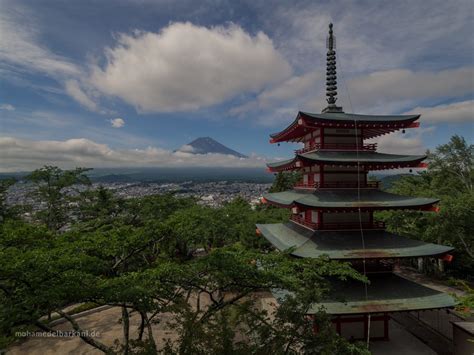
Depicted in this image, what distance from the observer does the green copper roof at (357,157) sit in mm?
13873

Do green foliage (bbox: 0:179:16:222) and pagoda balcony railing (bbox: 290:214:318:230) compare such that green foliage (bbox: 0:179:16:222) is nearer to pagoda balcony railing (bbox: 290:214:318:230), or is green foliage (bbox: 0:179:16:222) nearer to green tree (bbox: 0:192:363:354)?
green tree (bbox: 0:192:363:354)

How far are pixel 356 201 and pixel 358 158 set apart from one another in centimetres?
231

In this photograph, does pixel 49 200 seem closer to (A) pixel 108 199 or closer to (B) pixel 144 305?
(A) pixel 108 199

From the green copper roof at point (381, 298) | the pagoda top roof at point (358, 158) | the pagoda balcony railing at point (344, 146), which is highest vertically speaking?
the pagoda balcony railing at point (344, 146)

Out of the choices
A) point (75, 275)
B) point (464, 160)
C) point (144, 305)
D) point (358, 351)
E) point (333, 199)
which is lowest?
point (358, 351)

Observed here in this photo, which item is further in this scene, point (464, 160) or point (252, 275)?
point (464, 160)

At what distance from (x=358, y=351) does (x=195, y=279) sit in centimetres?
582

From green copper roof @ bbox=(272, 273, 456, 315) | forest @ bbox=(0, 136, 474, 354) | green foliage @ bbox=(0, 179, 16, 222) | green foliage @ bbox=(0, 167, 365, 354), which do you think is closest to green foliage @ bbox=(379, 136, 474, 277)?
green copper roof @ bbox=(272, 273, 456, 315)

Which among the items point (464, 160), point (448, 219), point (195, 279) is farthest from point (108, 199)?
point (464, 160)

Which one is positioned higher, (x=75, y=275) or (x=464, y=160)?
(x=464, y=160)

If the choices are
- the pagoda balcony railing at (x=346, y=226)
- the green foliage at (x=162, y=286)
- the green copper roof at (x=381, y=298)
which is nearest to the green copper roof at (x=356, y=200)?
the pagoda balcony railing at (x=346, y=226)

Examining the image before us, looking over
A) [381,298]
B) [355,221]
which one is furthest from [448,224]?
[381,298]

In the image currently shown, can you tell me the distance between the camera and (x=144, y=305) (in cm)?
821

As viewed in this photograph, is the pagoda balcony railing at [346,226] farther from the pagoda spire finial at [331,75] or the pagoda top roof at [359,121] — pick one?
the pagoda spire finial at [331,75]
